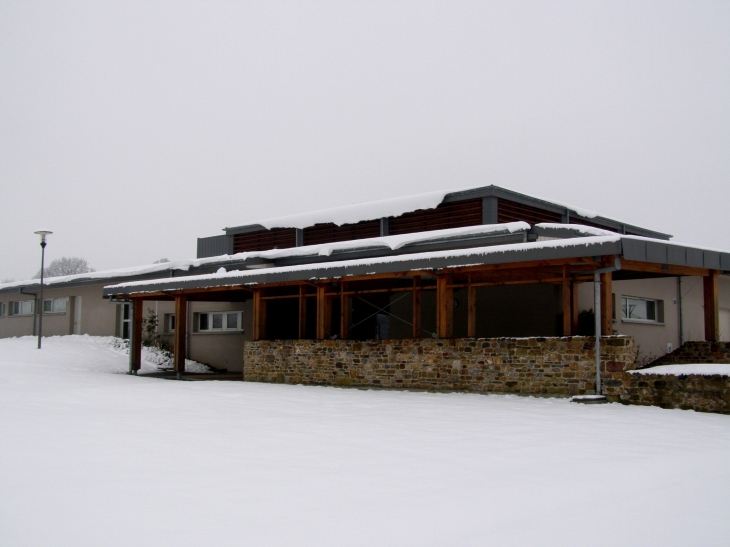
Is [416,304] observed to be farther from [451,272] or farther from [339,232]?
[339,232]

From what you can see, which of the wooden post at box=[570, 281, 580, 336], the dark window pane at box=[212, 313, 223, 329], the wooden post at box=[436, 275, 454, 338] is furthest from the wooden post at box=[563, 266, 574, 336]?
→ the dark window pane at box=[212, 313, 223, 329]

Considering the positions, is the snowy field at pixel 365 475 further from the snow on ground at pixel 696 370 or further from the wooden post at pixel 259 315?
the wooden post at pixel 259 315

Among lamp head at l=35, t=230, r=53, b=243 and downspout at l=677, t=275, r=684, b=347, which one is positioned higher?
lamp head at l=35, t=230, r=53, b=243

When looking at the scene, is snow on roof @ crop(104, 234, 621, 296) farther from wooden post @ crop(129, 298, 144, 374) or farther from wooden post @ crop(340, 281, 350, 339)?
wooden post @ crop(129, 298, 144, 374)

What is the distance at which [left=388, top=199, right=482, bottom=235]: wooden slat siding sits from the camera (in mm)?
17156

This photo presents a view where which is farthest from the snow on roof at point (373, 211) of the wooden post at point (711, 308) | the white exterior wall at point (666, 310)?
the wooden post at point (711, 308)

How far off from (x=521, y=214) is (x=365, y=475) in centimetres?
1232

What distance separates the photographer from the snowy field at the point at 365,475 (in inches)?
187

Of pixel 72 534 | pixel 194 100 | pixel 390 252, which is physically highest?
pixel 194 100

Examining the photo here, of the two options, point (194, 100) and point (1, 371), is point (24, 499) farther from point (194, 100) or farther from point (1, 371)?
point (194, 100)

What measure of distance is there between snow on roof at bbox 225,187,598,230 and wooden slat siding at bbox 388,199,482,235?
0.62ft

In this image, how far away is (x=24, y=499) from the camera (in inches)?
214

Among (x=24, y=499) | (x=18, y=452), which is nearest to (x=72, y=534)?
(x=24, y=499)

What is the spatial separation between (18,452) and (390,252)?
1009 centimetres
